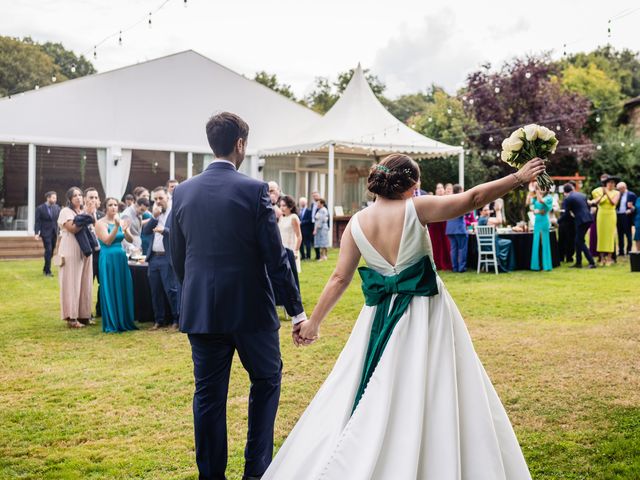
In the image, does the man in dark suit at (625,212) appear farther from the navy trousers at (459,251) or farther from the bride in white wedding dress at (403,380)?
the bride in white wedding dress at (403,380)

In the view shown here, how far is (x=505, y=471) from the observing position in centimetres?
321

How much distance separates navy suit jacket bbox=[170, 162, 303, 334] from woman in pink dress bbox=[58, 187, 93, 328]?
6356 mm

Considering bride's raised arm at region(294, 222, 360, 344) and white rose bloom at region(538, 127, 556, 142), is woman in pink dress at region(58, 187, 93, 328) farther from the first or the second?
white rose bloom at region(538, 127, 556, 142)

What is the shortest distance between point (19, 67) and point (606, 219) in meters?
43.0

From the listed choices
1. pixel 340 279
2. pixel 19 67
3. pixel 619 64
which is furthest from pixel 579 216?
pixel 619 64

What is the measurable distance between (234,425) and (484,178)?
25.0 metres

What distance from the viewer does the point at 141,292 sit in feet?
32.1

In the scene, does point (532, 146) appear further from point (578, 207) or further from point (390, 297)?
point (578, 207)

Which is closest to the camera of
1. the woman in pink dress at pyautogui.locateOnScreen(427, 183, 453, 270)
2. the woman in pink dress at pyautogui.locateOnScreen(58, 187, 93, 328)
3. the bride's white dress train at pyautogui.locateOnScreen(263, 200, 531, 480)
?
the bride's white dress train at pyautogui.locateOnScreen(263, 200, 531, 480)

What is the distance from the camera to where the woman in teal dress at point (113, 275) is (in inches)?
359

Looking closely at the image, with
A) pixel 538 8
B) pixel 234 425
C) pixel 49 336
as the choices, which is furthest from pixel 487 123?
pixel 234 425

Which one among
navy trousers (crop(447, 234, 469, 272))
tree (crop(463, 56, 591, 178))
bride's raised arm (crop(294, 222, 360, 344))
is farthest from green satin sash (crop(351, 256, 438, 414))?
tree (crop(463, 56, 591, 178))

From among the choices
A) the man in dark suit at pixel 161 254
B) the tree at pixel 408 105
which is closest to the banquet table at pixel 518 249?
the man in dark suit at pixel 161 254

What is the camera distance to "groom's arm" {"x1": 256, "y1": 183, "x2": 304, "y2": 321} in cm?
349
